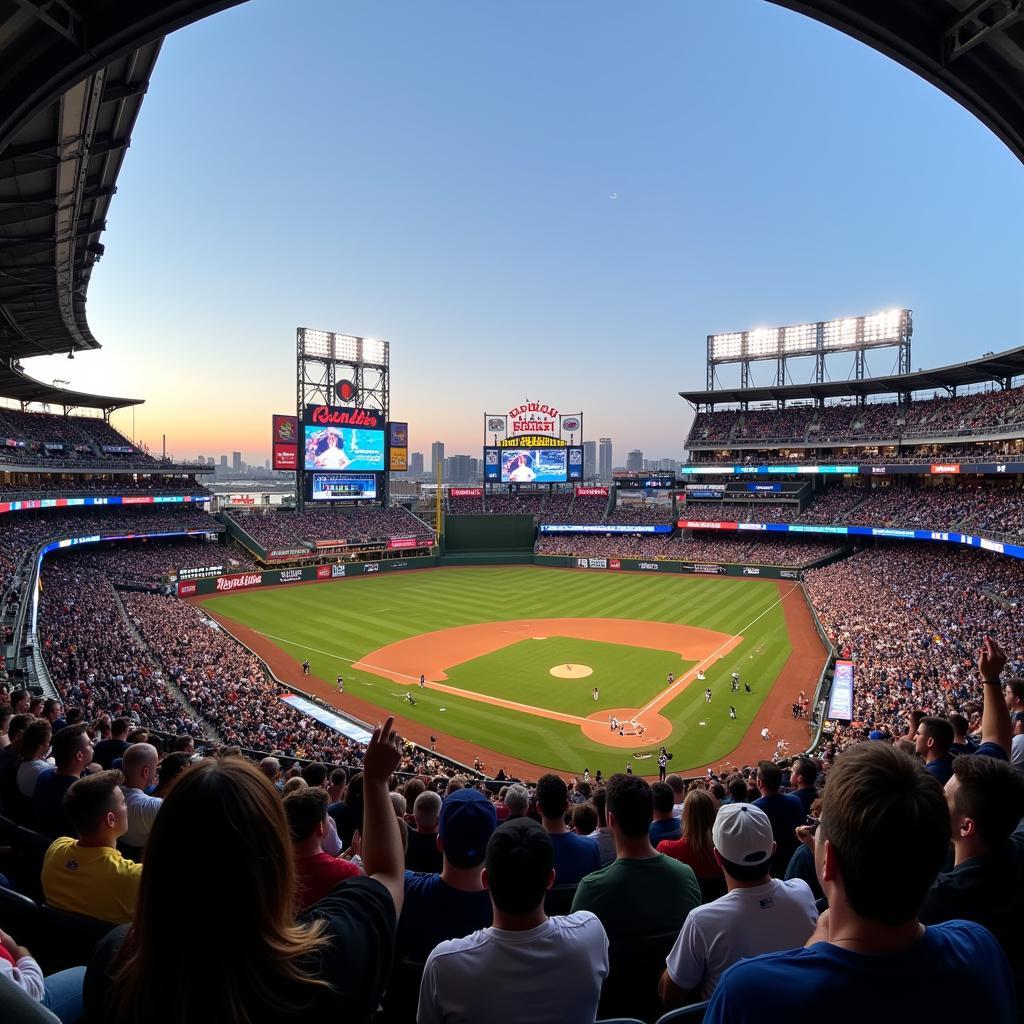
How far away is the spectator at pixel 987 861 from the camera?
10.3 feet

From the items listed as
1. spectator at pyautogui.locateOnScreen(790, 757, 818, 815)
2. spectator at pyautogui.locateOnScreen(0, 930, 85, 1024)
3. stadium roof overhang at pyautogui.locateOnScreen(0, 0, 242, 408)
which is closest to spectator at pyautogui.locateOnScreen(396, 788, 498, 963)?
spectator at pyautogui.locateOnScreen(0, 930, 85, 1024)

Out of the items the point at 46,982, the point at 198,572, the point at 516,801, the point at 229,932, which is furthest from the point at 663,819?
the point at 198,572

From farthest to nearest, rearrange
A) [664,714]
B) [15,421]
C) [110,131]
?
1. [15,421]
2. [664,714]
3. [110,131]

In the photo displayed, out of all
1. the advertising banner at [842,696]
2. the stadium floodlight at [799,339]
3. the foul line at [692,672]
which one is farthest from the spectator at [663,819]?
the stadium floodlight at [799,339]

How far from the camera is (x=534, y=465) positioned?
2918 inches

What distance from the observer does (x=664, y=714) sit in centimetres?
2544

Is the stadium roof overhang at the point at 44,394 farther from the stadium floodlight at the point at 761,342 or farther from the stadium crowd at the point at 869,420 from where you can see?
the stadium floodlight at the point at 761,342

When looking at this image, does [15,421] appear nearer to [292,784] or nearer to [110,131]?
[110,131]

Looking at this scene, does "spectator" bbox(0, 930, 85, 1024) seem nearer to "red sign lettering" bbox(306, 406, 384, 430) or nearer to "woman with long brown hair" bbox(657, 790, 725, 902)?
A: "woman with long brown hair" bbox(657, 790, 725, 902)

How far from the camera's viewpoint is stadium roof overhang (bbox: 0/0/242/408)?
23.1 feet

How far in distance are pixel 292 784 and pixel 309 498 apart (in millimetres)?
59718

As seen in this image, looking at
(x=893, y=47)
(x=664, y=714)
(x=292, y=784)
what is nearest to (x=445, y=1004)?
(x=292, y=784)

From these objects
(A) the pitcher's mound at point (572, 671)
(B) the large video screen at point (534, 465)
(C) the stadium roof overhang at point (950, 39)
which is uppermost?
(C) the stadium roof overhang at point (950, 39)

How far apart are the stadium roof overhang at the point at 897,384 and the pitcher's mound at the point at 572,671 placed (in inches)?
1448
